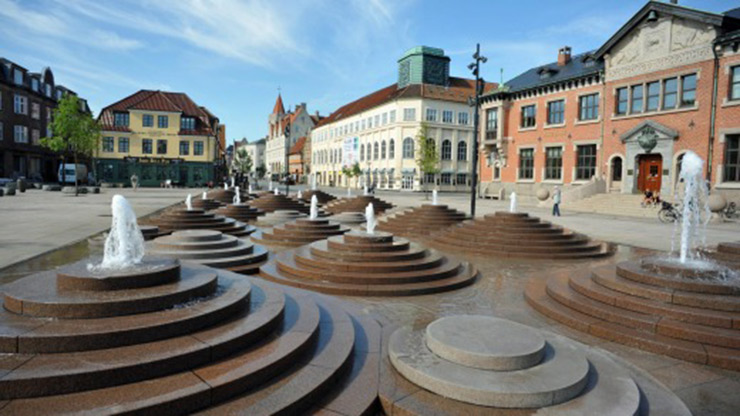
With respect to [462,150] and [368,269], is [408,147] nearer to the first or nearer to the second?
[462,150]

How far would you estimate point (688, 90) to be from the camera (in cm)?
2995

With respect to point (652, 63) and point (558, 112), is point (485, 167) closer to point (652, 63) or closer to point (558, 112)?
point (558, 112)

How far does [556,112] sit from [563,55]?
7969 mm

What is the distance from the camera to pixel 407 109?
222 feet

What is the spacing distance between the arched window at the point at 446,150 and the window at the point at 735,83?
42.6 metres

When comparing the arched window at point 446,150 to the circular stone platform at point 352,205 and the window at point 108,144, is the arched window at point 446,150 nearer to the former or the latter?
the circular stone platform at point 352,205

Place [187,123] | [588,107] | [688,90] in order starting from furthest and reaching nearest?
1. [187,123]
2. [588,107]
3. [688,90]

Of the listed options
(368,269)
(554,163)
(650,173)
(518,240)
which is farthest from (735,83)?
(368,269)

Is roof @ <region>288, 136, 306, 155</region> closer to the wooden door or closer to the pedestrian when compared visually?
the wooden door

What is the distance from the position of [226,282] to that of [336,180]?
3350 inches

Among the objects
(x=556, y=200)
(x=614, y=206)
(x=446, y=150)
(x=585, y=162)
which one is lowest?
(x=614, y=206)

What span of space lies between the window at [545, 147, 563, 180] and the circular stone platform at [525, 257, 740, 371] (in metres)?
33.5

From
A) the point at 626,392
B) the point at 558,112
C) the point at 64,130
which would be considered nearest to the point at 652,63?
the point at 558,112

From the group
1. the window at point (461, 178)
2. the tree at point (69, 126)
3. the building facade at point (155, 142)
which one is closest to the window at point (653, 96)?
the window at point (461, 178)
